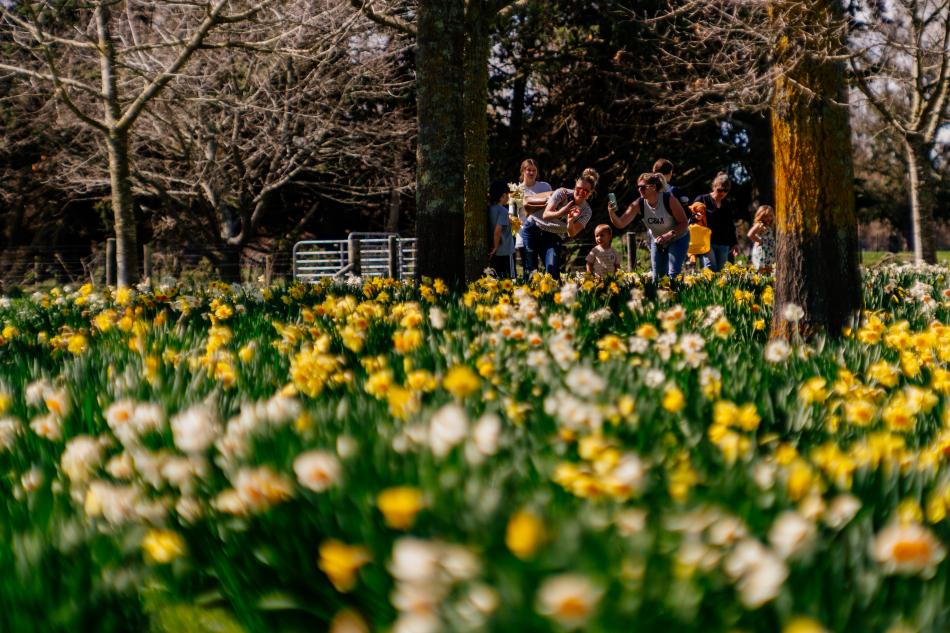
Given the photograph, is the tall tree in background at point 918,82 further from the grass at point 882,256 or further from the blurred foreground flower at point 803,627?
the blurred foreground flower at point 803,627

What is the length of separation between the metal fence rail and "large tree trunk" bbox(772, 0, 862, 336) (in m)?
11.5

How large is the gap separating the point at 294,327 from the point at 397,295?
192 centimetres

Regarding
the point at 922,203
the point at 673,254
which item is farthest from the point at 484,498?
the point at 922,203

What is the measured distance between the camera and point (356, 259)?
1552cm

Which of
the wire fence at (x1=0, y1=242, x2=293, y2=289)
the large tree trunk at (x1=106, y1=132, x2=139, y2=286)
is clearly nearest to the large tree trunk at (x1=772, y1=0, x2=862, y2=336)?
the large tree trunk at (x1=106, y1=132, x2=139, y2=286)

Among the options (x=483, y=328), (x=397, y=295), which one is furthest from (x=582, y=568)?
(x=397, y=295)

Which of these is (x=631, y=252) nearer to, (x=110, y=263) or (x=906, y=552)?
(x=110, y=263)

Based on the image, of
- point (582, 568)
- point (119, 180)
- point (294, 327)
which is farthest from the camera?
point (119, 180)

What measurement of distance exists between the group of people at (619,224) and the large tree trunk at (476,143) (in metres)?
0.31

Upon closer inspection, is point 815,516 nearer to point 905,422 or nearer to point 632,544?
point 632,544

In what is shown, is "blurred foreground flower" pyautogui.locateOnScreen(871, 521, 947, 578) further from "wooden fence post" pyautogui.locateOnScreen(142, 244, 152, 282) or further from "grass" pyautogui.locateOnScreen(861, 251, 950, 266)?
"grass" pyautogui.locateOnScreen(861, 251, 950, 266)

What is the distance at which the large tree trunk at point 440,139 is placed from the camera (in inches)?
240

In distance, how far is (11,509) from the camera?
1.80 meters

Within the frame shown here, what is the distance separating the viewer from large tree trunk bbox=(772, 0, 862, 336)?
4211 mm
